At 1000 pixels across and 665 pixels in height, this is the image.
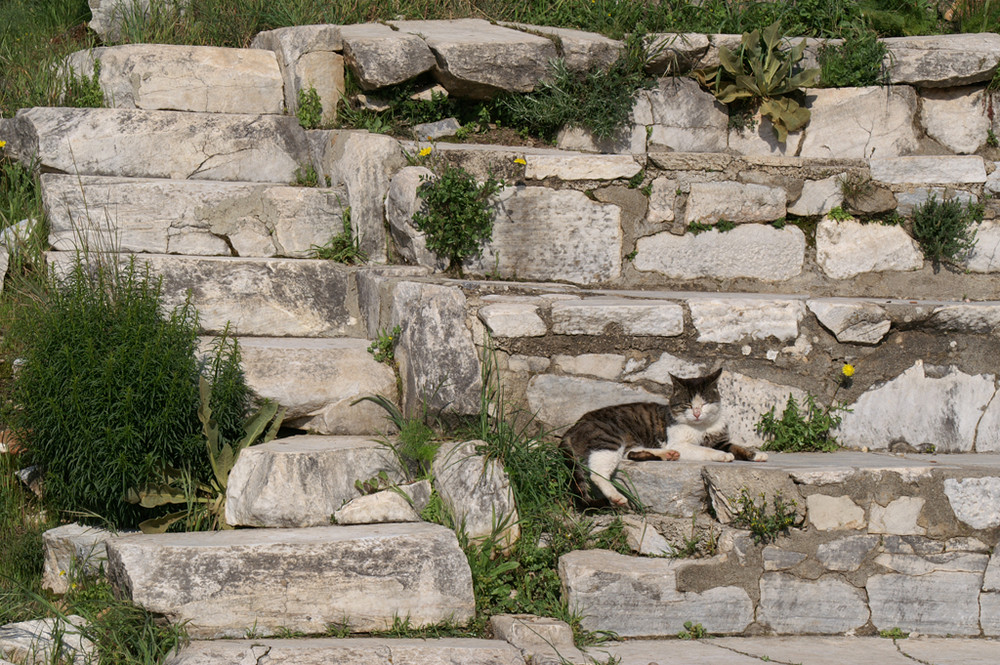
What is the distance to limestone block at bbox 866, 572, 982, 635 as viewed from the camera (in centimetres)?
345

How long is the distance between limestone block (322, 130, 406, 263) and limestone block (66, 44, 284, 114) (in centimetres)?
102

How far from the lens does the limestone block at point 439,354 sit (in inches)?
150

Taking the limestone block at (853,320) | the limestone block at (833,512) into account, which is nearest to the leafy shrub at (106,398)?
the limestone block at (833,512)

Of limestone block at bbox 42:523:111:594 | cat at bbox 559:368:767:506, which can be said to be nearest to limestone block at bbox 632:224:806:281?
cat at bbox 559:368:767:506

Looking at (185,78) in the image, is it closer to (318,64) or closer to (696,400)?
(318,64)

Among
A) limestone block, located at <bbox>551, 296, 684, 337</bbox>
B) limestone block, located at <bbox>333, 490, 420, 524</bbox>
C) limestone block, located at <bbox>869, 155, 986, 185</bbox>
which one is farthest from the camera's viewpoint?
limestone block, located at <bbox>869, 155, 986, 185</bbox>

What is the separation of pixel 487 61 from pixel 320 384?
7.37ft

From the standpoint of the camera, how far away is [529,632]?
3168 millimetres

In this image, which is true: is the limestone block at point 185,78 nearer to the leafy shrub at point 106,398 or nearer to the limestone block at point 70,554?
the leafy shrub at point 106,398

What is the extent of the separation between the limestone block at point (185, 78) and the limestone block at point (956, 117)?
3.91 m

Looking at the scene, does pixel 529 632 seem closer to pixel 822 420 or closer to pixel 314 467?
pixel 314 467

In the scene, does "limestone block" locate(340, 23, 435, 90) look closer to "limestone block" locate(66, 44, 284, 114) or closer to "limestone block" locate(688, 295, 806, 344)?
"limestone block" locate(66, 44, 284, 114)

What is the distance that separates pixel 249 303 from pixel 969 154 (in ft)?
13.7

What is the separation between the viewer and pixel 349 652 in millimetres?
2955
